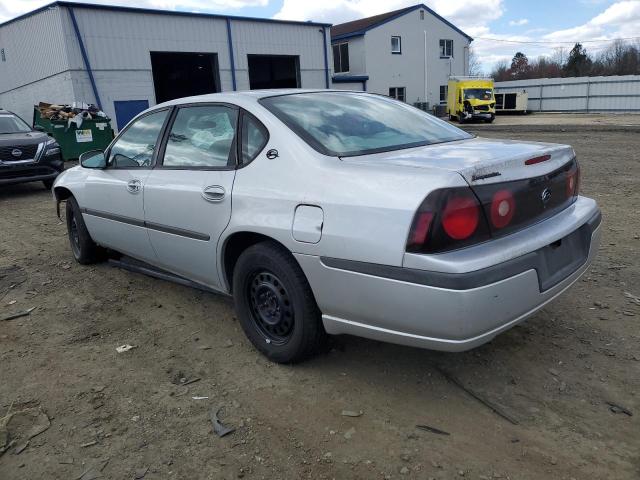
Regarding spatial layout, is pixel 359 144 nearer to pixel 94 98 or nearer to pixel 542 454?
pixel 542 454

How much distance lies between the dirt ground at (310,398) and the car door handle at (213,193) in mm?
995

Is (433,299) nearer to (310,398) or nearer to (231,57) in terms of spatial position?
(310,398)

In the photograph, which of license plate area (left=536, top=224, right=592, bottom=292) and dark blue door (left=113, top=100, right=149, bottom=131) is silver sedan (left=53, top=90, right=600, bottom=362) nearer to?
license plate area (left=536, top=224, right=592, bottom=292)

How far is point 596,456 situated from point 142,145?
3607mm

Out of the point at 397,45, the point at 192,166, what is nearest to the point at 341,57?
the point at 397,45

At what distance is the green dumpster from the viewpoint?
14156 mm

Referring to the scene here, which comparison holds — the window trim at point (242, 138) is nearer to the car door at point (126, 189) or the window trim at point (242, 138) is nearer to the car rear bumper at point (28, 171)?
A: the car door at point (126, 189)

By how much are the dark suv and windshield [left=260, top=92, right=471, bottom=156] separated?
8.60m

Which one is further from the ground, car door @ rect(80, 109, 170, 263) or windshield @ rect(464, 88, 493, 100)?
windshield @ rect(464, 88, 493, 100)

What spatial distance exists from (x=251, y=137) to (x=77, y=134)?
1293 cm

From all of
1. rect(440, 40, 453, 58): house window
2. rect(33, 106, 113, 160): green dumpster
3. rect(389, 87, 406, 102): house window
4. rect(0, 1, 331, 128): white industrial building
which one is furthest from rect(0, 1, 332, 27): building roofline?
rect(440, 40, 453, 58): house window

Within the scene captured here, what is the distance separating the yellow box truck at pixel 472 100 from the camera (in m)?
30.8

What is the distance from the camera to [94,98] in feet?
66.8

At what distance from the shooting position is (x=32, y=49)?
21328mm
